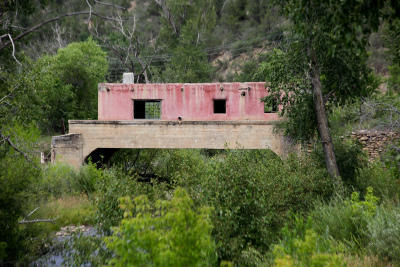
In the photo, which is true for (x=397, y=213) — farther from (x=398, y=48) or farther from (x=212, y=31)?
(x=212, y=31)

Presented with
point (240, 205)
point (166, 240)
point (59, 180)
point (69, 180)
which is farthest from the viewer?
point (69, 180)

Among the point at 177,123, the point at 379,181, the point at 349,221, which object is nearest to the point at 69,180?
the point at 177,123

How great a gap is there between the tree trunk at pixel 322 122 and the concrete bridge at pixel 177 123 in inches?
231

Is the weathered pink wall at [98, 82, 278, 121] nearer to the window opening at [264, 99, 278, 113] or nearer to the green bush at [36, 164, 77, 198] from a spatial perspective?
the window opening at [264, 99, 278, 113]

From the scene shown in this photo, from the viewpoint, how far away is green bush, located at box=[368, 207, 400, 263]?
640 centimetres

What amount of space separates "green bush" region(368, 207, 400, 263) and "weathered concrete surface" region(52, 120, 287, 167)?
31.6 feet

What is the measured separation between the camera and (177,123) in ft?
58.1

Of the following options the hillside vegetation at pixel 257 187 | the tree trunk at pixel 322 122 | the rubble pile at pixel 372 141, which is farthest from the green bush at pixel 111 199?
the rubble pile at pixel 372 141

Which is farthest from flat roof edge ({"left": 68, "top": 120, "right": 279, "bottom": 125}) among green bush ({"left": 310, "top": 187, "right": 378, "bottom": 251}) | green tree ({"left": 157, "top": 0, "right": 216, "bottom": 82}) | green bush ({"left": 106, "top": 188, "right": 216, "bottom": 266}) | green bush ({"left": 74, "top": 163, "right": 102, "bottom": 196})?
green tree ({"left": 157, "top": 0, "right": 216, "bottom": 82})

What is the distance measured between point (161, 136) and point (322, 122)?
8984 millimetres

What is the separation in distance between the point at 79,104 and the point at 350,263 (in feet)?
98.6

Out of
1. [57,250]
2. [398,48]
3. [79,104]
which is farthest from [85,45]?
[398,48]

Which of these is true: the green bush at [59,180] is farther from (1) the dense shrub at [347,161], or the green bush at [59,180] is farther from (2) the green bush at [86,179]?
(1) the dense shrub at [347,161]

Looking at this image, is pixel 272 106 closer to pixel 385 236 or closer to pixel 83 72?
pixel 385 236
